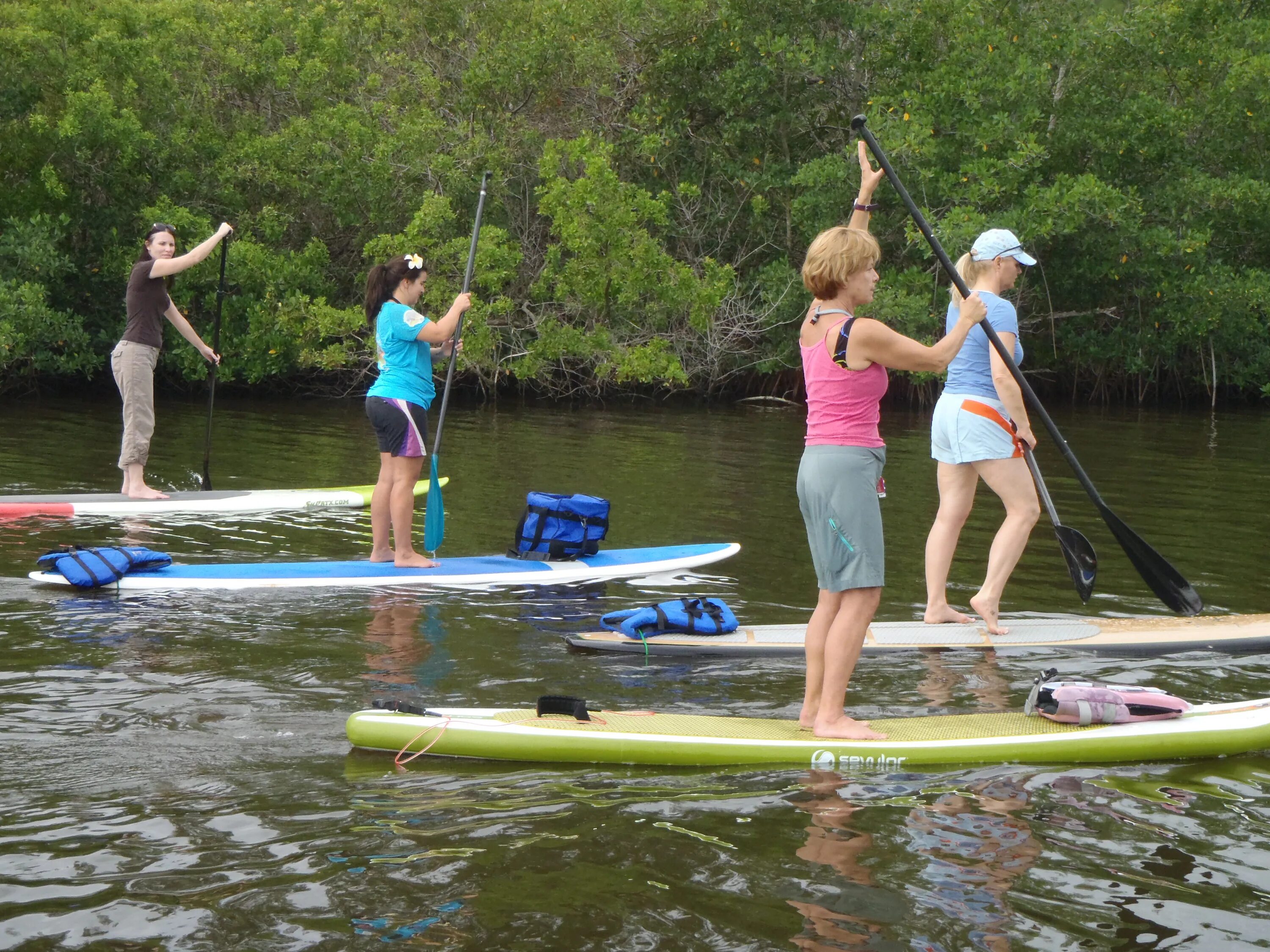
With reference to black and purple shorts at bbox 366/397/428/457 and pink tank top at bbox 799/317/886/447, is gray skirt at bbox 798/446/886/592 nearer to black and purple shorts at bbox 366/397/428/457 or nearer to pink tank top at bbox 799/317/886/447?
pink tank top at bbox 799/317/886/447

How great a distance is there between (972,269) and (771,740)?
2689 millimetres

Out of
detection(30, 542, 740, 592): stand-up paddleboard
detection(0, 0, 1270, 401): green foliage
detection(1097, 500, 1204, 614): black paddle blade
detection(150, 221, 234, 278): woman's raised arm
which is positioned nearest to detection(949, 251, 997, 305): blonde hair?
detection(1097, 500, 1204, 614): black paddle blade

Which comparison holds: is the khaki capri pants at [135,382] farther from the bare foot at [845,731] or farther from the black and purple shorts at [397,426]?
the bare foot at [845,731]

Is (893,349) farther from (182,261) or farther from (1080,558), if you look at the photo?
(182,261)

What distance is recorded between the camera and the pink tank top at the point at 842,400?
4.40 m

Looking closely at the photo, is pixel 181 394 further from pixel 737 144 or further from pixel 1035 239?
pixel 1035 239

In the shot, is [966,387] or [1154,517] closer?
[966,387]

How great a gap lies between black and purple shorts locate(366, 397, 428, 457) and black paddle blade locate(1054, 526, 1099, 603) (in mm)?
3452

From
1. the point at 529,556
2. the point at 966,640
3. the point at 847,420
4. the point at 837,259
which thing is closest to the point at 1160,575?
the point at 966,640

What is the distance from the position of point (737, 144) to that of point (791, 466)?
1255 cm

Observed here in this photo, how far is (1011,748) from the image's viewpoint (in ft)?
15.1

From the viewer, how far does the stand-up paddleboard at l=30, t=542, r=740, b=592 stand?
7.19 m

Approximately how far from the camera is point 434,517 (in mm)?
8102

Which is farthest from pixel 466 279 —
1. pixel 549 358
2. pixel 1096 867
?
pixel 549 358
